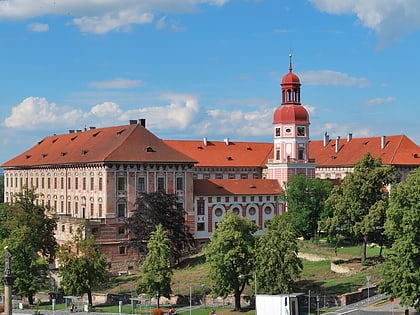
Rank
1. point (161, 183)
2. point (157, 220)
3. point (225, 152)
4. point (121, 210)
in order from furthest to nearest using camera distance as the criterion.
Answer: point (225, 152) → point (161, 183) → point (121, 210) → point (157, 220)

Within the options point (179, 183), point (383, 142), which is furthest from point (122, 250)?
point (383, 142)

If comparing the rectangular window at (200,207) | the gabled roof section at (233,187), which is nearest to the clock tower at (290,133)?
the gabled roof section at (233,187)

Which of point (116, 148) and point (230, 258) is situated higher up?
point (116, 148)

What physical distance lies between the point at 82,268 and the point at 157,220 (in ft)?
51.3

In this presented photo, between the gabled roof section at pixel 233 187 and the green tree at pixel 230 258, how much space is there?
3351 centimetres

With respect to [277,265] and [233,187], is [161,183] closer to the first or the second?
[233,187]

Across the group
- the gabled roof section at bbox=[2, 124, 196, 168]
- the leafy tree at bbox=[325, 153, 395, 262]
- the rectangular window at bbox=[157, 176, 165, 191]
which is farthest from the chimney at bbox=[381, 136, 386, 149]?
the leafy tree at bbox=[325, 153, 395, 262]

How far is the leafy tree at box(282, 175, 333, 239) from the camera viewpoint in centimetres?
9000

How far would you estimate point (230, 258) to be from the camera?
64125mm

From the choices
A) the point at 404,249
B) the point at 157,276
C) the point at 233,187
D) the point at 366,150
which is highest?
the point at 366,150

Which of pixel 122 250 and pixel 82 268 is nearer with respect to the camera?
pixel 82 268

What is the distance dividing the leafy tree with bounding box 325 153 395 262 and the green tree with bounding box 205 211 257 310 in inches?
357

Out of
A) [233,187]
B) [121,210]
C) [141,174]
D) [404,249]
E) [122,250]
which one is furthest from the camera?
[233,187]

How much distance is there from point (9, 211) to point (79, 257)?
21.2 m
